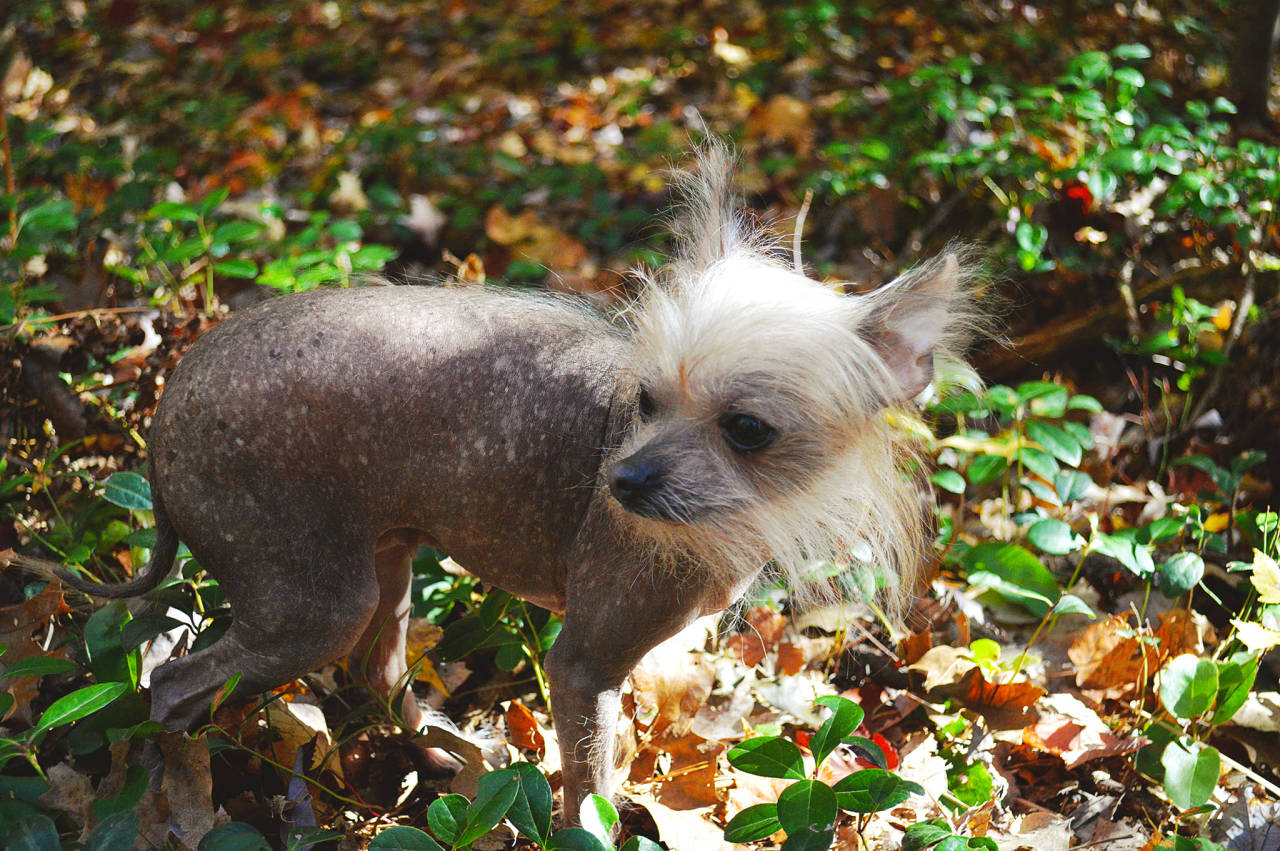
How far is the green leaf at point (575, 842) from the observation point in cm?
208

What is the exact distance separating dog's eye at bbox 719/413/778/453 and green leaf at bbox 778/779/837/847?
73 centimetres

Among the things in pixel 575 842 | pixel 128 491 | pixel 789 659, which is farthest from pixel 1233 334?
pixel 128 491

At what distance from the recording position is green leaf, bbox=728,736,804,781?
2.20m

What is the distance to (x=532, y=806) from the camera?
2137mm

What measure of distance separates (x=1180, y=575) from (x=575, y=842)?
1822 mm

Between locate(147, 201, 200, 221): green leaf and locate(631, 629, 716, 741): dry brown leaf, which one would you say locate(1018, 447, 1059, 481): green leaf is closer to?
locate(631, 629, 716, 741): dry brown leaf

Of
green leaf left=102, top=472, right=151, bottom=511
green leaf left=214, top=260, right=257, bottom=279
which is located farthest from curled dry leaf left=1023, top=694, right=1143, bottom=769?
green leaf left=214, top=260, right=257, bottom=279

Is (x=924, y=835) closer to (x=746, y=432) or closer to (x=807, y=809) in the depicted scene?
(x=807, y=809)

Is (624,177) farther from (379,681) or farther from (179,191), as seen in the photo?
(379,681)

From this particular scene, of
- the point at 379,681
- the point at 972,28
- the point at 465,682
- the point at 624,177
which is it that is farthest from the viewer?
the point at 972,28

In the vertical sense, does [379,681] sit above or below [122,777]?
below

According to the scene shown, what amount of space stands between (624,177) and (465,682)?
12.4 feet

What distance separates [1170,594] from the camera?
8.98 ft

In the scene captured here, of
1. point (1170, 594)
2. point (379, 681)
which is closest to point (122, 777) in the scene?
point (379, 681)
